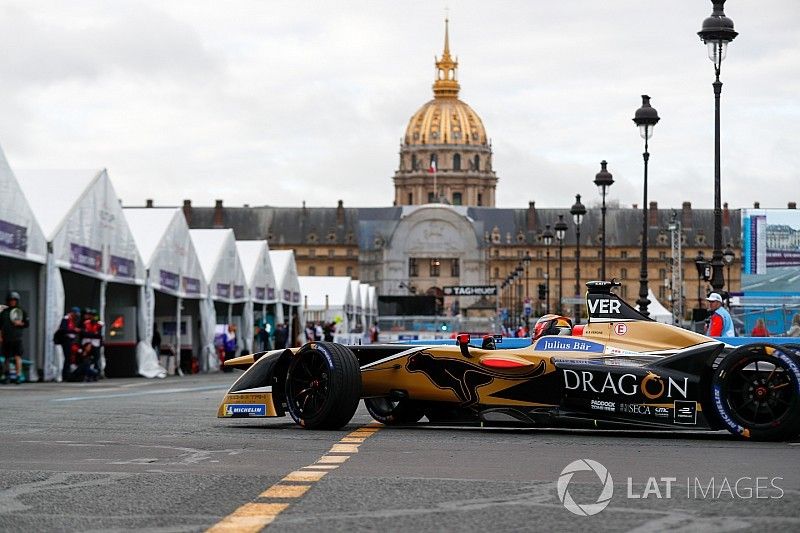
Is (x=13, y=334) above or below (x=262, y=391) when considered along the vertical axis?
above

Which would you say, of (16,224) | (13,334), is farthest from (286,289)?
(13,334)

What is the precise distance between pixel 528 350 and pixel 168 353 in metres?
28.2

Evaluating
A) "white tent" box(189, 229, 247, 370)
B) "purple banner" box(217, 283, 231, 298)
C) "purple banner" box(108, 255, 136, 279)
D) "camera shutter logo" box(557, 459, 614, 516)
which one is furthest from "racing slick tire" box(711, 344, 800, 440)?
"purple banner" box(217, 283, 231, 298)

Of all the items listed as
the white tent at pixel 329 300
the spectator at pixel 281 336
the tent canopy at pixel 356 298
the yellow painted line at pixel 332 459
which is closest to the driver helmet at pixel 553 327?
the yellow painted line at pixel 332 459

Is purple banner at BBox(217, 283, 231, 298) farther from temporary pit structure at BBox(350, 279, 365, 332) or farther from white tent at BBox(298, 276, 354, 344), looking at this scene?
temporary pit structure at BBox(350, 279, 365, 332)

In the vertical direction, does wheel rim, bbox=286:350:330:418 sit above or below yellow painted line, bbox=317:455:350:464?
above

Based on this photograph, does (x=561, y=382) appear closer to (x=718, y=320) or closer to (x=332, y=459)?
(x=332, y=459)

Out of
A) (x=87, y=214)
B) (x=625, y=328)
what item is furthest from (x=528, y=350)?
(x=87, y=214)

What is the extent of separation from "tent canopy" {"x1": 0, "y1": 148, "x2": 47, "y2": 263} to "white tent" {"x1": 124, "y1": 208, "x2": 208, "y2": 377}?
7541 millimetres

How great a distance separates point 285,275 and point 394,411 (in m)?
44.7

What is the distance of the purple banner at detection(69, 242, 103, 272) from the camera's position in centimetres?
3078

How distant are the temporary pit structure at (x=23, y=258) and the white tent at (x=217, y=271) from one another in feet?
42.5

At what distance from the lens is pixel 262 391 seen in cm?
1324
